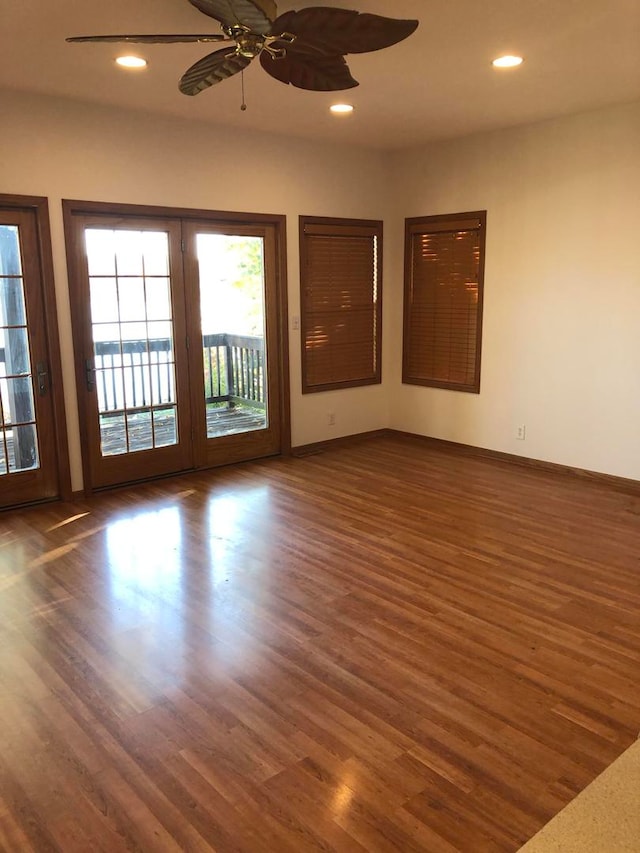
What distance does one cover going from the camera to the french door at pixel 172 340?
4938 mm

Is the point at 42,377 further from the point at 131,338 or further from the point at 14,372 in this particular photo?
the point at 131,338

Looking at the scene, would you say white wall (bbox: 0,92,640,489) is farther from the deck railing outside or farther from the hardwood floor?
the hardwood floor

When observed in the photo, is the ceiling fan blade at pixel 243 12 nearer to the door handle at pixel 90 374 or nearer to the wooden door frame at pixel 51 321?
the wooden door frame at pixel 51 321

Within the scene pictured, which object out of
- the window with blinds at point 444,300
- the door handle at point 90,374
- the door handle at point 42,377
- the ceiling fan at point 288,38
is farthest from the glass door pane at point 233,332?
the ceiling fan at point 288,38

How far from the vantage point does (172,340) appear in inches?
212

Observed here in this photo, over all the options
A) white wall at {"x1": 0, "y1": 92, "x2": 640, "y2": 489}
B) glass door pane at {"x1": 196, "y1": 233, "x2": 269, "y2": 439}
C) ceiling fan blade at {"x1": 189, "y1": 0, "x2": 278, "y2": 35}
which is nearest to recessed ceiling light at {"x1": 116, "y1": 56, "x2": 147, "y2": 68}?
white wall at {"x1": 0, "y1": 92, "x2": 640, "y2": 489}

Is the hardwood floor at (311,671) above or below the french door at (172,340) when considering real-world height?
below

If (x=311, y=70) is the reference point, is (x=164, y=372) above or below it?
below

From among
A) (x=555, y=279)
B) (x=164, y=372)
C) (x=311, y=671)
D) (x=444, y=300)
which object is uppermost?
(x=555, y=279)

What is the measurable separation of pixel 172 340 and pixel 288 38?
10.1ft

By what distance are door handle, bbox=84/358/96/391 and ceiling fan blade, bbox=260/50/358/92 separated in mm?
2648

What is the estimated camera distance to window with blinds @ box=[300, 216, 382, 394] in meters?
6.15

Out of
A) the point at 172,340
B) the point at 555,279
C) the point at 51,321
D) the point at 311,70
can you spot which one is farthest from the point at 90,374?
the point at 555,279

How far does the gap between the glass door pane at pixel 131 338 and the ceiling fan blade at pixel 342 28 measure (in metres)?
2.80
